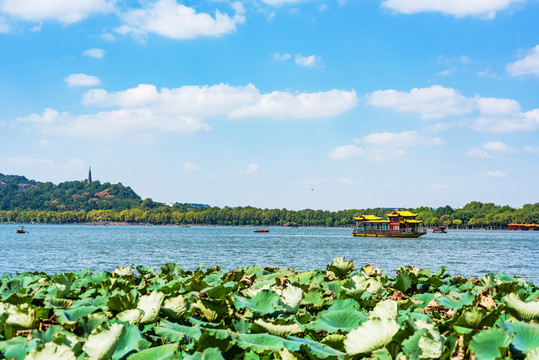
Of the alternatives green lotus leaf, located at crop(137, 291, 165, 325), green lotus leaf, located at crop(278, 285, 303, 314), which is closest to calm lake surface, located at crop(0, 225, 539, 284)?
green lotus leaf, located at crop(278, 285, 303, 314)

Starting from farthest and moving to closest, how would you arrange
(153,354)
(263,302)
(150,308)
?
(263,302), (150,308), (153,354)

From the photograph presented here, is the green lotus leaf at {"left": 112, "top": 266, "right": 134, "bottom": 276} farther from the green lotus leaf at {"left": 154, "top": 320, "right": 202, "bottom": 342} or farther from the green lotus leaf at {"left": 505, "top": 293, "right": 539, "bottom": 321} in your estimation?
the green lotus leaf at {"left": 505, "top": 293, "right": 539, "bottom": 321}

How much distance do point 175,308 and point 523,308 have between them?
8.32 feet

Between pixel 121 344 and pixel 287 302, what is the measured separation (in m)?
1.62

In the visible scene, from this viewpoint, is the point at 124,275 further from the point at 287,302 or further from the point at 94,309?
the point at 287,302

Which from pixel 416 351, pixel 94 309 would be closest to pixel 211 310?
pixel 94 309

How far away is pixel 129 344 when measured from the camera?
2854 millimetres

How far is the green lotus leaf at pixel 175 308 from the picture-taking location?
12.5ft

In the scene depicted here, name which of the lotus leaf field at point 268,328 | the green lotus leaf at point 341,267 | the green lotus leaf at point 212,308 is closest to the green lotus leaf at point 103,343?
the lotus leaf field at point 268,328

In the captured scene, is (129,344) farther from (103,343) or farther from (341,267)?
(341,267)

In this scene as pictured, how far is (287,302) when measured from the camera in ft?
13.6

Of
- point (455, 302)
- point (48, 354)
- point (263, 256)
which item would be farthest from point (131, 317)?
point (263, 256)

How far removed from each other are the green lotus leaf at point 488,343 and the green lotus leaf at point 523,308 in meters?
0.98

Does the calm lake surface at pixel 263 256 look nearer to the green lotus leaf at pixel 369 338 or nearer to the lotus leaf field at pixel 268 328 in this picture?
the lotus leaf field at pixel 268 328
